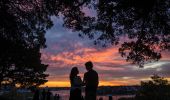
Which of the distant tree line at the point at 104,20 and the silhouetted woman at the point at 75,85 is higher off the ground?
the distant tree line at the point at 104,20

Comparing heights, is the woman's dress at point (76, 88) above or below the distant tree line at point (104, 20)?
below

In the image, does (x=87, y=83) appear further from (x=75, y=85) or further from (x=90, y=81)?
(x=75, y=85)

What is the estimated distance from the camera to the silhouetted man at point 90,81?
16.0 meters

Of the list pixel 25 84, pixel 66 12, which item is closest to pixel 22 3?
pixel 66 12

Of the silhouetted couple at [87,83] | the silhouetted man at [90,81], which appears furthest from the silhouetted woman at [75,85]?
the silhouetted man at [90,81]

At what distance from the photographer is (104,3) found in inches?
833

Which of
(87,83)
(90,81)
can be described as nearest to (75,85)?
(87,83)

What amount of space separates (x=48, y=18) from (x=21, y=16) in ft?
4.97

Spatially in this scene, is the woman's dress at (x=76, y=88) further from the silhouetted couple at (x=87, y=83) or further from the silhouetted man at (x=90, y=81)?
the silhouetted man at (x=90, y=81)

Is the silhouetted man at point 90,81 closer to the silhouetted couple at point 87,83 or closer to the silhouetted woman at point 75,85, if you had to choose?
the silhouetted couple at point 87,83

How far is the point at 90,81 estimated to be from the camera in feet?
52.4

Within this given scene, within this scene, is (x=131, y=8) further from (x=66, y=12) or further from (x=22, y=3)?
(x=22, y=3)

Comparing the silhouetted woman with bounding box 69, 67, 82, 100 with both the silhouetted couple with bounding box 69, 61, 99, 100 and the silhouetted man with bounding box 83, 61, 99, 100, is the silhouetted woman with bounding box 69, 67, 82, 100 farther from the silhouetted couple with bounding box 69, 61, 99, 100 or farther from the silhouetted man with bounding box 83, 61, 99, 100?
the silhouetted man with bounding box 83, 61, 99, 100

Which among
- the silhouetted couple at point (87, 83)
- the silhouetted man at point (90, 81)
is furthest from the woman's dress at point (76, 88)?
the silhouetted man at point (90, 81)
